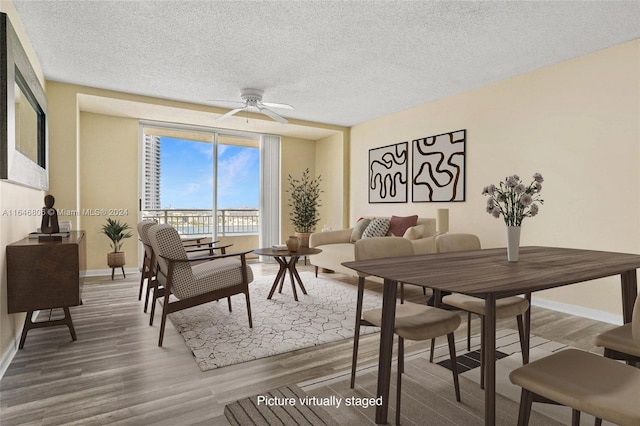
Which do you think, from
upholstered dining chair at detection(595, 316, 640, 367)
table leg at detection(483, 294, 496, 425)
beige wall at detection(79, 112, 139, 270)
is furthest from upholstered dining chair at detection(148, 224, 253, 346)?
beige wall at detection(79, 112, 139, 270)

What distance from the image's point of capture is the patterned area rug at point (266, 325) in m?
2.63

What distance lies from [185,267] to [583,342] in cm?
325

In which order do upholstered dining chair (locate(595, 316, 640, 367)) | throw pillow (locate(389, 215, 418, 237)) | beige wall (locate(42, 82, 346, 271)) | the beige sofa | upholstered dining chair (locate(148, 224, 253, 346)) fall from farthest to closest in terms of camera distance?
beige wall (locate(42, 82, 346, 271)), throw pillow (locate(389, 215, 418, 237)), the beige sofa, upholstered dining chair (locate(148, 224, 253, 346)), upholstered dining chair (locate(595, 316, 640, 367))

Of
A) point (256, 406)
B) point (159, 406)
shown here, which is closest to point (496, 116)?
point (256, 406)

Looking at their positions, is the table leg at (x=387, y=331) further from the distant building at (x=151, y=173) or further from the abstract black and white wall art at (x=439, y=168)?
the distant building at (x=151, y=173)

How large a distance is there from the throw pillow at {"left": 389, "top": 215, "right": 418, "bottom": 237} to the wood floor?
1979 mm

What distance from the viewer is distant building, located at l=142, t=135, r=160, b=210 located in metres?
6.23

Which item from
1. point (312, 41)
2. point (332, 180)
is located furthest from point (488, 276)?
point (332, 180)

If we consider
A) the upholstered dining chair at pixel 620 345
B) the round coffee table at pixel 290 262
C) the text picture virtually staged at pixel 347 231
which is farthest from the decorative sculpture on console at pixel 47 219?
the upholstered dining chair at pixel 620 345

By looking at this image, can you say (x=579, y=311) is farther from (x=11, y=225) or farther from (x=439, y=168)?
(x=11, y=225)

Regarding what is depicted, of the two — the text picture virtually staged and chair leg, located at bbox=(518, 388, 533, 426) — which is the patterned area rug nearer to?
the text picture virtually staged

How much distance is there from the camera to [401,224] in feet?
16.7

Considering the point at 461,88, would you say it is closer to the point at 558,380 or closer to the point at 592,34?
the point at 592,34

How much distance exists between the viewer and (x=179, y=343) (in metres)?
2.79
